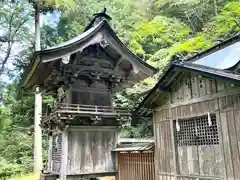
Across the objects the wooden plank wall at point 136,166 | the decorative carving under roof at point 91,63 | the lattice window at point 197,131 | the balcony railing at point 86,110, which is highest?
the decorative carving under roof at point 91,63

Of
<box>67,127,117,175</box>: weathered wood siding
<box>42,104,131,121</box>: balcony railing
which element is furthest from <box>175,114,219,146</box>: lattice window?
<box>67,127,117,175</box>: weathered wood siding

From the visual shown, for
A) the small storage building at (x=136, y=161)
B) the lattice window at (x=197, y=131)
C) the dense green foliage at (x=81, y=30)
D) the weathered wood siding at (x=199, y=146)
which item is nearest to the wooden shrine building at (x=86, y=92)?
the small storage building at (x=136, y=161)

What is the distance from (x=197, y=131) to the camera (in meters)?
7.21

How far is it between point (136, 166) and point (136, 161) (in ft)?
0.65

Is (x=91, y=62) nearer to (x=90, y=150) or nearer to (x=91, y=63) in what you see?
(x=91, y=63)

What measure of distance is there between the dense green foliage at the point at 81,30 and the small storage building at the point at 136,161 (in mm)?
7265

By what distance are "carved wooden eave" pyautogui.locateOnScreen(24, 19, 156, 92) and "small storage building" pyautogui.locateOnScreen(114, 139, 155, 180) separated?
329cm

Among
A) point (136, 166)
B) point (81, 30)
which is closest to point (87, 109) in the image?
point (136, 166)

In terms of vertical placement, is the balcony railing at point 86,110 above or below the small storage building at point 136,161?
above

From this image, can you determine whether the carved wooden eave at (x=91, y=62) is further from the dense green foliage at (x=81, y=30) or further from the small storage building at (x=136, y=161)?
the dense green foliage at (x=81, y=30)

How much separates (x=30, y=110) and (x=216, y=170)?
19605 mm

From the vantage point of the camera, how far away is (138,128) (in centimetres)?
1889

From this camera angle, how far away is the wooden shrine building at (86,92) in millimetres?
9867

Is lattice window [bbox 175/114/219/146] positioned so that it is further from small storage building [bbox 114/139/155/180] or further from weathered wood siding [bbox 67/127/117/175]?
weathered wood siding [bbox 67/127/117/175]
